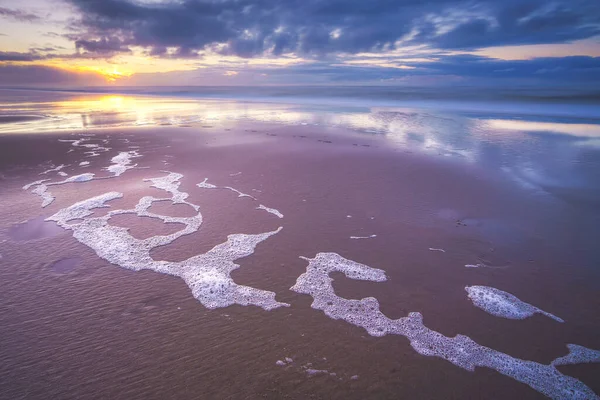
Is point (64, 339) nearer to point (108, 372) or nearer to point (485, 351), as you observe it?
point (108, 372)

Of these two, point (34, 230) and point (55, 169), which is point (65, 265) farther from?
point (55, 169)

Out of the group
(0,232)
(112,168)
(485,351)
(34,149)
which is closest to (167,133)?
(34,149)

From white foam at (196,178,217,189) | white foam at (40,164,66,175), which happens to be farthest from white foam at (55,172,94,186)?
white foam at (196,178,217,189)

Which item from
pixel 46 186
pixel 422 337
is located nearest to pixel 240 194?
pixel 46 186

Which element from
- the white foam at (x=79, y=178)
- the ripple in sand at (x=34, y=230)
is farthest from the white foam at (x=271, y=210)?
the white foam at (x=79, y=178)

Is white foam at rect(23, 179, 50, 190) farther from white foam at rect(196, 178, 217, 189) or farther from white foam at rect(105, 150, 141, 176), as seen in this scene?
white foam at rect(196, 178, 217, 189)

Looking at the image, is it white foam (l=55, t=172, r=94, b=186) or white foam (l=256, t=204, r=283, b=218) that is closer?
white foam (l=256, t=204, r=283, b=218)
